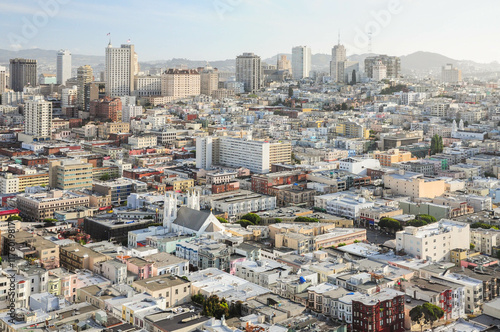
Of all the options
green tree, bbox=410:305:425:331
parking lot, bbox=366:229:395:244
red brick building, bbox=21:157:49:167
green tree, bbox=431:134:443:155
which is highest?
green tree, bbox=431:134:443:155

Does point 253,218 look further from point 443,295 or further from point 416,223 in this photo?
point 443,295

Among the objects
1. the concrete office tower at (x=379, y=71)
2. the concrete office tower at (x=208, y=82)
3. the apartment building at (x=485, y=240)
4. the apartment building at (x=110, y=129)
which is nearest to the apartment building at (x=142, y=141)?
the apartment building at (x=110, y=129)

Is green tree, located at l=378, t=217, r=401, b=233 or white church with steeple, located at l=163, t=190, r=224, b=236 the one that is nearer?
white church with steeple, located at l=163, t=190, r=224, b=236

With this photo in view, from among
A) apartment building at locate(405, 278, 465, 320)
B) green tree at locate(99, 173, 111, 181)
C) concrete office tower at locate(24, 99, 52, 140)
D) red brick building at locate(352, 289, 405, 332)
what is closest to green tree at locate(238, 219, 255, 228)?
apartment building at locate(405, 278, 465, 320)

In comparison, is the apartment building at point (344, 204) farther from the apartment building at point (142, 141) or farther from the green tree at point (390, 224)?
the apartment building at point (142, 141)

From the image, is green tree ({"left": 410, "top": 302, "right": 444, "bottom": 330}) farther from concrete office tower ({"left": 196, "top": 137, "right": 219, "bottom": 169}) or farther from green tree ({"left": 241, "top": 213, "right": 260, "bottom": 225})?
concrete office tower ({"left": 196, "top": 137, "right": 219, "bottom": 169})

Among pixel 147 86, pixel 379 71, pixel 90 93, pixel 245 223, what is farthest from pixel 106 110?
pixel 379 71
